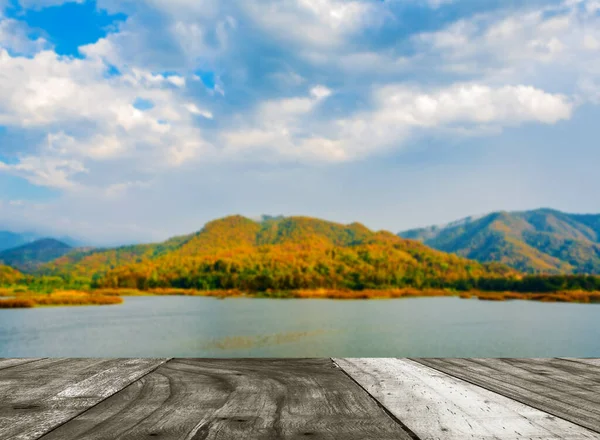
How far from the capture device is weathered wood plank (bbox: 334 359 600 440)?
6.47 ft

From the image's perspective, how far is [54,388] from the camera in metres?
2.79

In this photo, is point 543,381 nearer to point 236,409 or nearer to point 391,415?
point 391,415

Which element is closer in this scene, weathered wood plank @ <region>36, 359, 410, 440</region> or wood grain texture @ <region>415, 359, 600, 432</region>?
weathered wood plank @ <region>36, 359, 410, 440</region>

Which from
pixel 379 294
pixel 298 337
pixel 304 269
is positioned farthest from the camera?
pixel 304 269

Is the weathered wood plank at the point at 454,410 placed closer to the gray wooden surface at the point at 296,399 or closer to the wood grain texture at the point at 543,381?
the gray wooden surface at the point at 296,399

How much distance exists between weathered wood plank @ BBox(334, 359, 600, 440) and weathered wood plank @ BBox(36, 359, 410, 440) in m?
0.12

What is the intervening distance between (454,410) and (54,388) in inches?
91.4

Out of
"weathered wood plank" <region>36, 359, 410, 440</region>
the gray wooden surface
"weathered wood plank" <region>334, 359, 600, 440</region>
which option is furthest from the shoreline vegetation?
"weathered wood plank" <region>334, 359, 600, 440</region>

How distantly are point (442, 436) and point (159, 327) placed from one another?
38954 millimetres

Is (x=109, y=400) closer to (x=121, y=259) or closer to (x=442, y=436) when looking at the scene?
(x=442, y=436)

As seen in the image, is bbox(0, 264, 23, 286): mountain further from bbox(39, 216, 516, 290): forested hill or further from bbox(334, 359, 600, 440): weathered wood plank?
bbox(334, 359, 600, 440): weathered wood plank

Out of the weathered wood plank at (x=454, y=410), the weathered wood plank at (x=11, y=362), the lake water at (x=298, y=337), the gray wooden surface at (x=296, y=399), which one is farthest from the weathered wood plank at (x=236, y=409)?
the lake water at (x=298, y=337)

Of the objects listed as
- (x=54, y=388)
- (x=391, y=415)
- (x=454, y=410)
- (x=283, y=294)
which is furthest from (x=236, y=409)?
(x=283, y=294)

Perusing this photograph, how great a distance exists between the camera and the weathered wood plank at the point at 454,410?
77.6 inches
